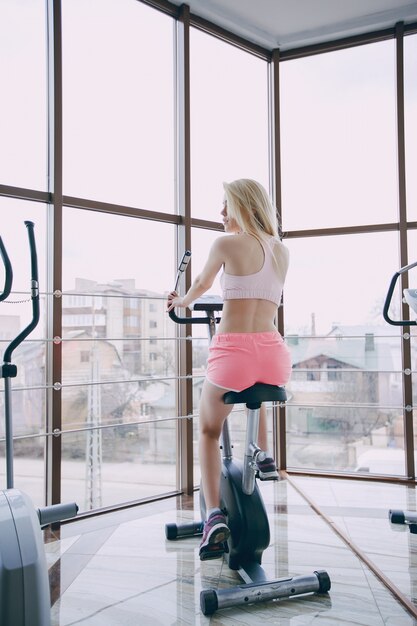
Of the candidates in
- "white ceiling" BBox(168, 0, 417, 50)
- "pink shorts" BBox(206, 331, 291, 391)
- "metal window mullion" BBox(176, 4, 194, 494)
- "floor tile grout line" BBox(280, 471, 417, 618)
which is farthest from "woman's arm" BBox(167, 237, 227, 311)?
"white ceiling" BBox(168, 0, 417, 50)

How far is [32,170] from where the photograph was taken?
2951 millimetres

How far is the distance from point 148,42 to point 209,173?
0.95 meters

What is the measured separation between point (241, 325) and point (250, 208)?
465 millimetres

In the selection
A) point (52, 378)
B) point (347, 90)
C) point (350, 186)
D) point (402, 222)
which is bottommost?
point (52, 378)

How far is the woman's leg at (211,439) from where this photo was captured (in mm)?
2023

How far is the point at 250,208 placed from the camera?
2.05 meters

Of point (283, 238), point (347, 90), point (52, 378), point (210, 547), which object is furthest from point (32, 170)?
point (347, 90)

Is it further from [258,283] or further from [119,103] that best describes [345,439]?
[119,103]

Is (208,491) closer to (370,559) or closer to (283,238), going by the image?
(370,559)

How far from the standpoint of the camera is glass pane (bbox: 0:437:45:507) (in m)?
2.86

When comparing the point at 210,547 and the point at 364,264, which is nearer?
the point at 210,547

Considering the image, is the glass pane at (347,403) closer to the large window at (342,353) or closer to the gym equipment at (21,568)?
the large window at (342,353)

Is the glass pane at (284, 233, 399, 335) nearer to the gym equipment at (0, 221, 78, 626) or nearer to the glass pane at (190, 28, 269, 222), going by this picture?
the glass pane at (190, 28, 269, 222)

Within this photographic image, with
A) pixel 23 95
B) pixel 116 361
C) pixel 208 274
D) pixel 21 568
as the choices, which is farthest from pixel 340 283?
pixel 21 568
